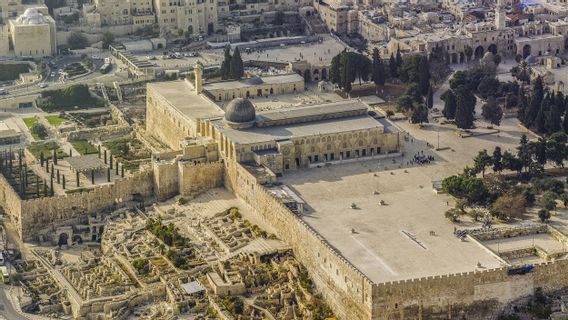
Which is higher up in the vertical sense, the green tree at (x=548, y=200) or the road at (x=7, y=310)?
the green tree at (x=548, y=200)

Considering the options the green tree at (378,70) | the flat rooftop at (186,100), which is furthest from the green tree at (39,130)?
the green tree at (378,70)

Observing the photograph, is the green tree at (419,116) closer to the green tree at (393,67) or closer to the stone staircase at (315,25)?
the green tree at (393,67)

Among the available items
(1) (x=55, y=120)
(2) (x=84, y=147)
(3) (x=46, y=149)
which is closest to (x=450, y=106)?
(2) (x=84, y=147)

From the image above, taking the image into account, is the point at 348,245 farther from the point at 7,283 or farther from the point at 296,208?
the point at 7,283

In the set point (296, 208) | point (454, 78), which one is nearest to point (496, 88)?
point (454, 78)

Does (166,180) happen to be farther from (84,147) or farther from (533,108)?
(533,108)

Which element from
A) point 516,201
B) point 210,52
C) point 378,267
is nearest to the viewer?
point 378,267
